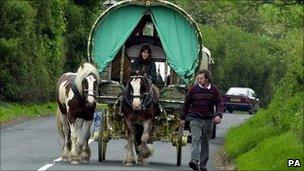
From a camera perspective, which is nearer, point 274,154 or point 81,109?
point 274,154

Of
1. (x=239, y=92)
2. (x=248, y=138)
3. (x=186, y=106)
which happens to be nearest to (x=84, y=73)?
(x=186, y=106)

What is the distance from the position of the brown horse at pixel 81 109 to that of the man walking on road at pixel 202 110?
2195 millimetres

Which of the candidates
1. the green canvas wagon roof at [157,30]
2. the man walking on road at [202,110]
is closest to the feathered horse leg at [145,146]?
the man walking on road at [202,110]

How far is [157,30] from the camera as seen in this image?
75.4 feet

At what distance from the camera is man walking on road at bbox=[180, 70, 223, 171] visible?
64.8 ft

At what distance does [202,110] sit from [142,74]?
211 cm

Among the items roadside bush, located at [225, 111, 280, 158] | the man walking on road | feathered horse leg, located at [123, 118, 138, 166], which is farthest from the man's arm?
roadside bush, located at [225, 111, 280, 158]

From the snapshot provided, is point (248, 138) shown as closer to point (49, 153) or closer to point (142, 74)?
point (49, 153)

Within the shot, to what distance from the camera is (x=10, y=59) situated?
147ft

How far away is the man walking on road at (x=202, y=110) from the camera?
19750mm

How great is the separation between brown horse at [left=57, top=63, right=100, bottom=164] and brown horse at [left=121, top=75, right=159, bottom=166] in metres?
0.72

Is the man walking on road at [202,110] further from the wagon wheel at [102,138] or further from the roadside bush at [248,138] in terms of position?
the roadside bush at [248,138]

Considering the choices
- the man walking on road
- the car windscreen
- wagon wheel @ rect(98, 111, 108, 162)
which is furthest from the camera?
the car windscreen

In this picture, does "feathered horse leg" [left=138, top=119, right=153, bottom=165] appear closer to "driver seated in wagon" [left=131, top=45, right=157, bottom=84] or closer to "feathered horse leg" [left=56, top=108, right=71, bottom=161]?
"driver seated in wagon" [left=131, top=45, right=157, bottom=84]
